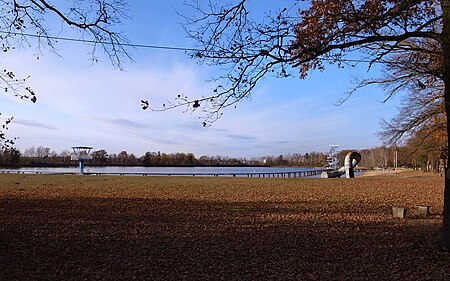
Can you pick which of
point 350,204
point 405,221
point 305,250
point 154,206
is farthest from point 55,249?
point 350,204

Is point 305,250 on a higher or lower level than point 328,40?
lower

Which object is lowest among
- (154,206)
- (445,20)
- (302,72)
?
(154,206)

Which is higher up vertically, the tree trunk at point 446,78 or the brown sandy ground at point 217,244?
the tree trunk at point 446,78

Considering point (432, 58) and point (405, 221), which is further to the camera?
point (405, 221)

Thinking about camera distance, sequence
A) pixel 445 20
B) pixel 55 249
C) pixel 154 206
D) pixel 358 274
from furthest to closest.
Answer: pixel 154 206 < pixel 55 249 < pixel 445 20 < pixel 358 274

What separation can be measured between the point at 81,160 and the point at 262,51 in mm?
67030

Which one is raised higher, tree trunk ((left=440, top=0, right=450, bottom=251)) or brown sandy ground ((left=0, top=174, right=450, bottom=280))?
tree trunk ((left=440, top=0, right=450, bottom=251))

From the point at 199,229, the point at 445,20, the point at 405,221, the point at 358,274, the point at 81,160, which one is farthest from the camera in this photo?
the point at 81,160

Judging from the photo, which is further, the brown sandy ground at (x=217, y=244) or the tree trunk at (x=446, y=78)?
the tree trunk at (x=446, y=78)

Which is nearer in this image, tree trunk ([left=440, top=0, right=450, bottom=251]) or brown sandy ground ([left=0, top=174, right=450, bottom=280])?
brown sandy ground ([left=0, top=174, right=450, bottom=280])

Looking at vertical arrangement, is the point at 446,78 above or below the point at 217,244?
above

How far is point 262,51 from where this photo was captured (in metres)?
7.55

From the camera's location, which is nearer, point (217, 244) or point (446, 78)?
point (446, 78)

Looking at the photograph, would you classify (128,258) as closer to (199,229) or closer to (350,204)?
(199,229)
